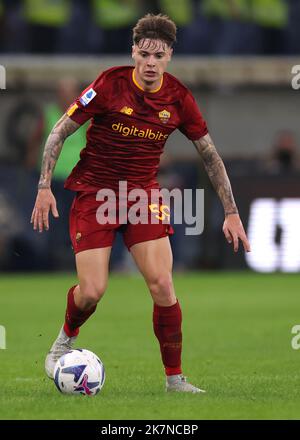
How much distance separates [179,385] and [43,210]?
1.39m

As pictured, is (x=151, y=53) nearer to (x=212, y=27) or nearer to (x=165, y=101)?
(x=165, y=101)

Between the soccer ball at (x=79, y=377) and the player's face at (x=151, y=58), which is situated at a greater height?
the player's face at (x=151, y=58)

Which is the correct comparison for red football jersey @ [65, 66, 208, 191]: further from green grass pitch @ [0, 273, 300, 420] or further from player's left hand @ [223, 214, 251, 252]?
green grass pitch @ [0, 273, 300, 420]

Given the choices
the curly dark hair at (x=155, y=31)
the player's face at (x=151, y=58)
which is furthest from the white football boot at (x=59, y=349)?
the curly dark hair at (x=155, y=31)

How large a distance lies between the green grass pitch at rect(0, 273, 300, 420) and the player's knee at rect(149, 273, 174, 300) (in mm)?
610

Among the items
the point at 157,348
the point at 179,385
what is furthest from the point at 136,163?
the point at 157,348

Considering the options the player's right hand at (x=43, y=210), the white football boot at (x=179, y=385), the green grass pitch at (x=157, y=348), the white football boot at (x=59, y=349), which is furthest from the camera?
the white football boot at (x=59, y=349)

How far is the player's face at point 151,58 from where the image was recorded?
7887mm

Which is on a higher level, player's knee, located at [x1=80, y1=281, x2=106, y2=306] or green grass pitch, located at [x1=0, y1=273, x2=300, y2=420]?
player's knee, located at [x1=80, y1=281, x2=106, y2=306]

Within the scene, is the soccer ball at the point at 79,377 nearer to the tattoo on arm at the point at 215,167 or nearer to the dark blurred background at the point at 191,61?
the tattoo on arm at the point at 215,167

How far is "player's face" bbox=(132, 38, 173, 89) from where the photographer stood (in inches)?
311

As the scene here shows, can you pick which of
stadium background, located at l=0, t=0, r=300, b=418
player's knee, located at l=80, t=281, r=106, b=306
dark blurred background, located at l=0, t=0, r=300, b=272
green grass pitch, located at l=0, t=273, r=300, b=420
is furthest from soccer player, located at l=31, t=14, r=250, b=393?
dark blurred background, located at l=0, t=0, r=300, b=272

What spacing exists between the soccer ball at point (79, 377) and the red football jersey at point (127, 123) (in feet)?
3.88

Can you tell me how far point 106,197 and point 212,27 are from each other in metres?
14.5
